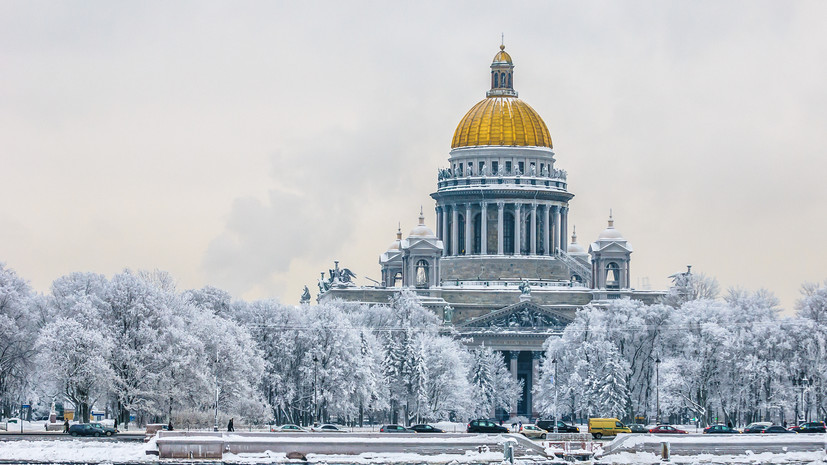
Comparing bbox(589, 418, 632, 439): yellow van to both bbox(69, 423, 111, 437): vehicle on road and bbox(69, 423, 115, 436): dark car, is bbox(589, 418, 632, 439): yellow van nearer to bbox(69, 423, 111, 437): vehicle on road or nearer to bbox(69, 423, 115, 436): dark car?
bbox(69, 423, 115, 436): dark car

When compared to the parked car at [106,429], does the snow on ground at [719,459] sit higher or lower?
lower

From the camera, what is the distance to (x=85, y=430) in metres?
140

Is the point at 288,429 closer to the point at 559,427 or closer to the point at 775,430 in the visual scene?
the point at 559,427

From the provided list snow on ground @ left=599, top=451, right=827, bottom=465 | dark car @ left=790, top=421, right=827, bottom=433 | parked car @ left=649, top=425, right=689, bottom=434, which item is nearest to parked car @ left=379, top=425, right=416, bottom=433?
parked car @ left=649, top=425, right=689, bottom=434

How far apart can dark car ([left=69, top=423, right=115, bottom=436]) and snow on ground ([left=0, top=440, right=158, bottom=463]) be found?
7.76m

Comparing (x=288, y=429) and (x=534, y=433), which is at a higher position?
(x=288, y=429)

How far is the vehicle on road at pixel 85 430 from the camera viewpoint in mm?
140125

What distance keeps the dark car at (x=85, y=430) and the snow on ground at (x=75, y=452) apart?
25.5 feet

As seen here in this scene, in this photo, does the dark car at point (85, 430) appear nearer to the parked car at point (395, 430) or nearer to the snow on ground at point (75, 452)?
the snow on ground at point (75, 452)

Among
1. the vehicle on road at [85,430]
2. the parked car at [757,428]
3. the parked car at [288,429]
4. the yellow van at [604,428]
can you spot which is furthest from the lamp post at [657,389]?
the vehicle on road at [85,430]

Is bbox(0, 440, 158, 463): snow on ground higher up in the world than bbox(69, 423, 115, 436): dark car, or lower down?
lower down

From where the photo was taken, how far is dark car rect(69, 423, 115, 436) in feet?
460

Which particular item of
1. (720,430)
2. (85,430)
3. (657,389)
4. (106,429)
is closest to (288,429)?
(106,429)

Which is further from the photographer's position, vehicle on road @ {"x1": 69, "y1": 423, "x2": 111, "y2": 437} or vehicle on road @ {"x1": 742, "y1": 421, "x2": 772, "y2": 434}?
vehicle on road @ {"x1": 742, "y1": 421, "x2": 772, "y2": 434}
